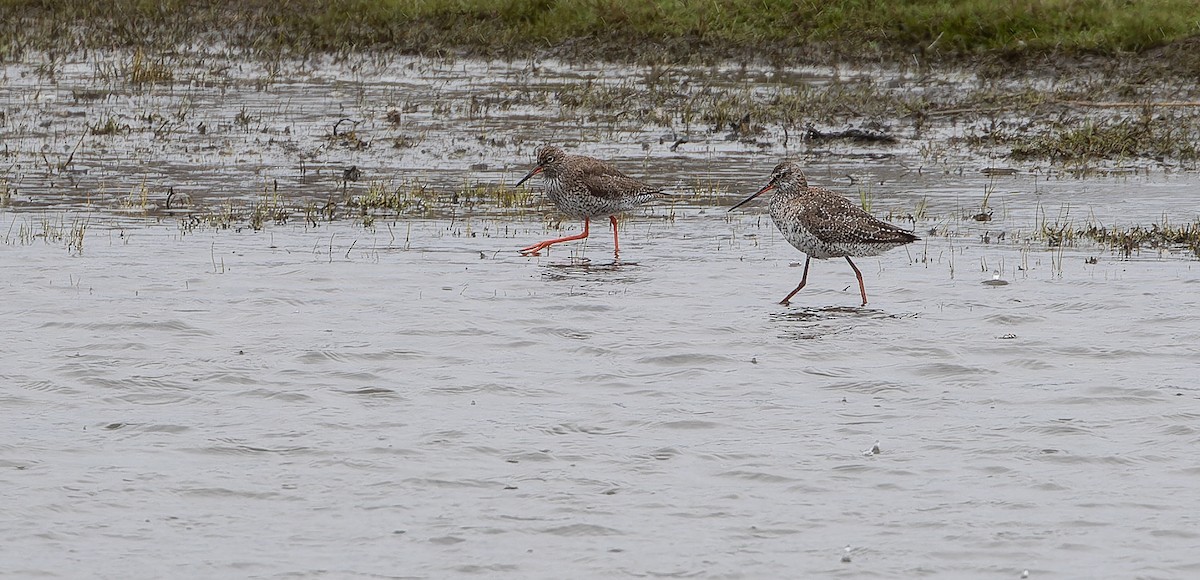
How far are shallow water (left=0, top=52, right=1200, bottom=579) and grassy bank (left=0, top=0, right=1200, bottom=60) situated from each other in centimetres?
1320

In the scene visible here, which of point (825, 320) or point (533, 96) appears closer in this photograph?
point (825, 320)

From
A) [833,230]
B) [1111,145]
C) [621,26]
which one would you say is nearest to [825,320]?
[833,230]

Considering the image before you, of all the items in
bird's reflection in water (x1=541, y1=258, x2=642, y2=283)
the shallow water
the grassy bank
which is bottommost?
the shallow water

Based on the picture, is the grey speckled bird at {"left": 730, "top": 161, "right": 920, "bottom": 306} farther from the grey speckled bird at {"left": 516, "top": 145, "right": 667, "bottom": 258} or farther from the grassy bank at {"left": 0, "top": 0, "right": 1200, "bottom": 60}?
the grassy bank at {"left": 0, "top": 0, "right": 1200, "bottom": 60}

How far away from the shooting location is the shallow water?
669 cm

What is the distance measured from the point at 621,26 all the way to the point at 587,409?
21.1m

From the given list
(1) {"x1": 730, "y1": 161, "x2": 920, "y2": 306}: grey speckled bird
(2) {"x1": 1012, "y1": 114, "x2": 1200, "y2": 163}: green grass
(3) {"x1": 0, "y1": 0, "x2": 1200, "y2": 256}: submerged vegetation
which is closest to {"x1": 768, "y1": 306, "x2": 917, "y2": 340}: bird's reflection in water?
(1) {"x1": 730, "y1": 161, "x2": 920, "y2": 306}: grey speckled bird

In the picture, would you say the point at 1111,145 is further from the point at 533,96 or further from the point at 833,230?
the point at 533,96

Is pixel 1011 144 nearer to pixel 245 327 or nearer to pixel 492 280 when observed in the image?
pixel 492 280

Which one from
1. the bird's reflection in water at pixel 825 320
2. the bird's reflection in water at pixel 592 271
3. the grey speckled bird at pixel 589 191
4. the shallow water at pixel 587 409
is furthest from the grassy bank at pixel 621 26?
the bird's reflection in water at pixel 825 320

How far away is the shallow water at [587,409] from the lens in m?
6.69

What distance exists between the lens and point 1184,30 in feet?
85.8

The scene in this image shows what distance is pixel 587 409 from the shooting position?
8.85 metres

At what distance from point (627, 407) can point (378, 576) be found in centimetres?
286
